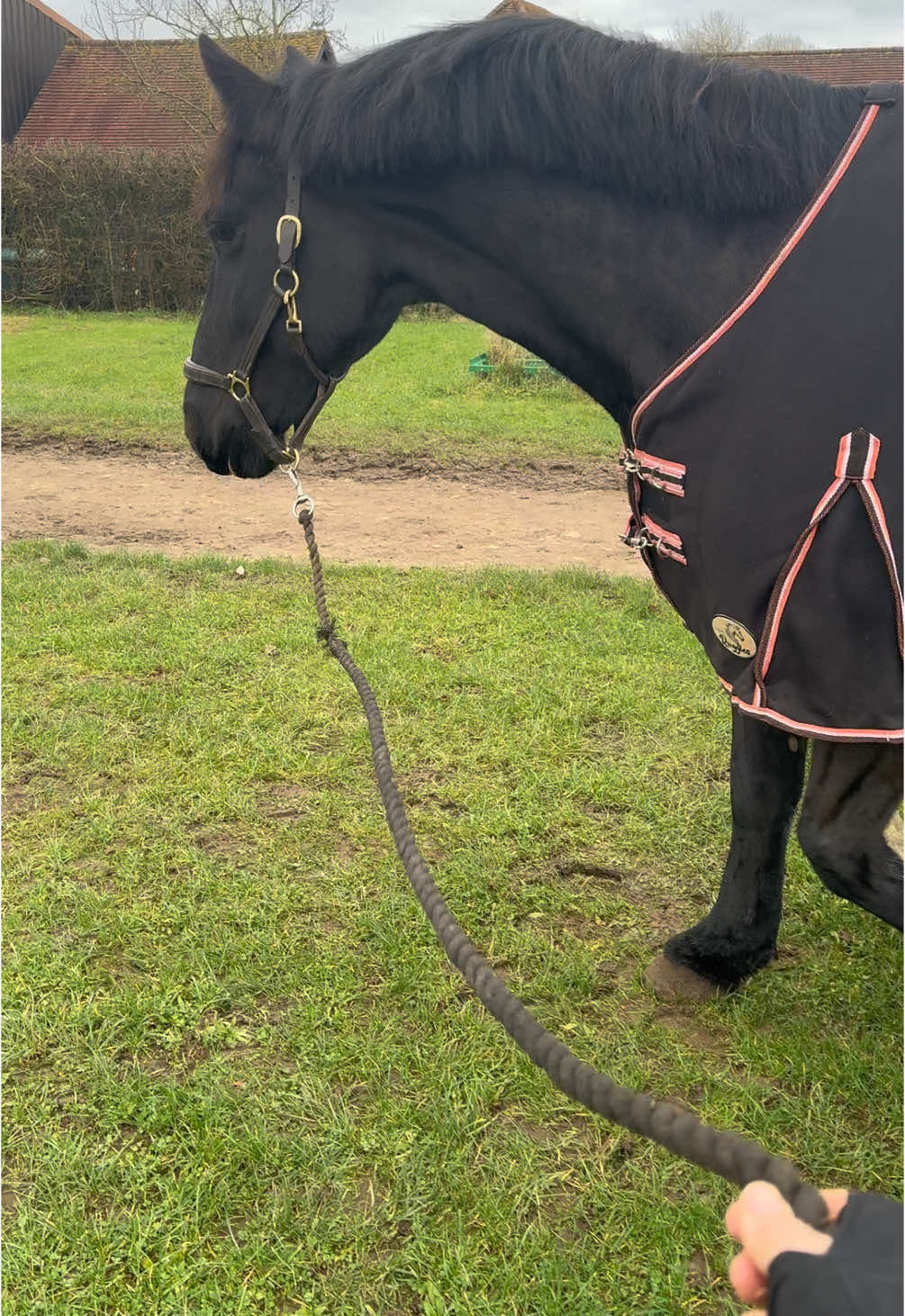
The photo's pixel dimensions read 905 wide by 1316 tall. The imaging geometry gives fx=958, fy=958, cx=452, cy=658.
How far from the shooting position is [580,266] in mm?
1973

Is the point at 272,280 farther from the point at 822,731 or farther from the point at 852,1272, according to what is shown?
the point at 852,1272

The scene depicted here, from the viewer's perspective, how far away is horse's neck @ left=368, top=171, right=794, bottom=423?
Answer: 1.83 metres

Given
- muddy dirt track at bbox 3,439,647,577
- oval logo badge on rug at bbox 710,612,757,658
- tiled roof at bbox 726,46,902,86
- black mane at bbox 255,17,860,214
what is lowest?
muddy dirt track at bbox 3,439,647,577

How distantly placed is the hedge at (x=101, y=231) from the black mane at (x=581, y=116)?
17.5 metres

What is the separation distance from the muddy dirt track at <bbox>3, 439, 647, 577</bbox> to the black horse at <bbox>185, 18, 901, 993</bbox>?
3.52m

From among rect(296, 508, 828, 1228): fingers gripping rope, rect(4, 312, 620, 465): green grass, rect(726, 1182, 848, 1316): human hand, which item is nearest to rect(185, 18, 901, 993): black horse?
rect(296, 508, 828, 1228): fingers gripping rope

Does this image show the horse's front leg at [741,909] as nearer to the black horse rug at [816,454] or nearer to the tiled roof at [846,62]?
the black horse rug at [816,454]

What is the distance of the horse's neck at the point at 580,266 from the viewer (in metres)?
1.83

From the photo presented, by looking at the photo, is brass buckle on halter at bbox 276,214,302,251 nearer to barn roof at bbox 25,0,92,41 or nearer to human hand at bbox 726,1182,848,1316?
human hand at bbox 726,1182,848,1316

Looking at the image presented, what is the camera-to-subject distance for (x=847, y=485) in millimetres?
1523

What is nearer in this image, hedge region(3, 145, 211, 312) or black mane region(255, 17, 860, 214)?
black mane region(255, 17, 860, 214)

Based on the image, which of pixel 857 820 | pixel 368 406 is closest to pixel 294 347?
pixel 857 820

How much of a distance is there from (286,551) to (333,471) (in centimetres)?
196

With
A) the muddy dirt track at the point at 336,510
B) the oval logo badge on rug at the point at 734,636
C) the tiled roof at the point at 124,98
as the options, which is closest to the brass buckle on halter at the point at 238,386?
the oval logo badge on rug at the point at 734,636
